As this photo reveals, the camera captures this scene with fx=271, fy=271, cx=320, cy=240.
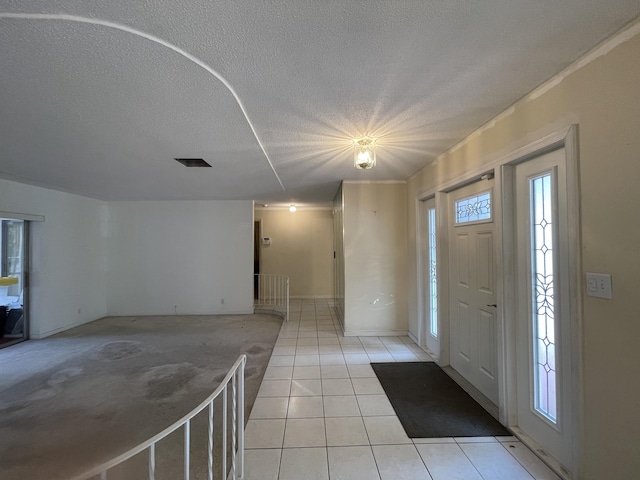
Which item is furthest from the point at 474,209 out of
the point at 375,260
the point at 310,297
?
the point at 310,297

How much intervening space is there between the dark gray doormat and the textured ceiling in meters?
2.36

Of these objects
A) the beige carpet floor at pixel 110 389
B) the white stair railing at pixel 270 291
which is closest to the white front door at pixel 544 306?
the beige carpet floor at pixel 110 389

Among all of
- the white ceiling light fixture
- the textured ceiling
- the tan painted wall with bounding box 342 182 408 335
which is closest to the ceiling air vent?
the textured ceiling

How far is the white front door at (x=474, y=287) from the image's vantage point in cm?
235

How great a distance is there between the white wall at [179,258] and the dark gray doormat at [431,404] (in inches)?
145

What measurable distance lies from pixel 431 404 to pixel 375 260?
213cm

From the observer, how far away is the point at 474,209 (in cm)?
259

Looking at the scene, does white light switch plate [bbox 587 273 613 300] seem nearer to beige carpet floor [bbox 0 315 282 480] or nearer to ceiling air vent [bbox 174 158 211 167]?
beige carpet floor [bbox 0 315 282 480]

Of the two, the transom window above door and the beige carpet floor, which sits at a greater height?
the transom window above door

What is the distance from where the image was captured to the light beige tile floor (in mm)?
1664

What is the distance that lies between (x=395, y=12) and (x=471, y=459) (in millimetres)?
2552

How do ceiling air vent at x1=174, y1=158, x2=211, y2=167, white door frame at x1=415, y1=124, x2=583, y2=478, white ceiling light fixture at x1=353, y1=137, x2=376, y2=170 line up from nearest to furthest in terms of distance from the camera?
white door frame at x1=415, y1=124, x2=583, y2=478, white ceiling light fixture at x1=353, y1=137, x2=376, y2=170, ceiling air vent at x1=174, y1=158, x2=211, y2=167

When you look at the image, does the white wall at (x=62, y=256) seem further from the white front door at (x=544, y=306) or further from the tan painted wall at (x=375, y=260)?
the white front door at (x=544, y=306)

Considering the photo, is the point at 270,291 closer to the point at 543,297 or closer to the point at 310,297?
the point at 310,297
